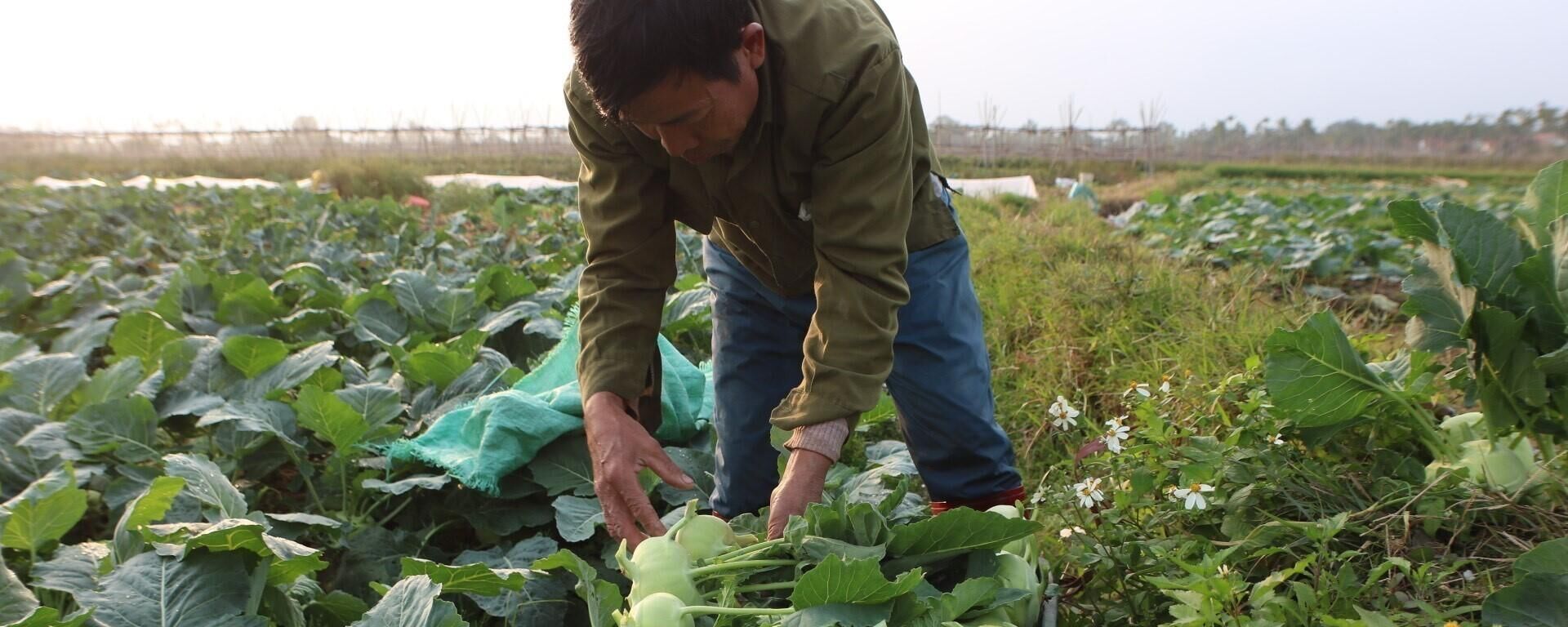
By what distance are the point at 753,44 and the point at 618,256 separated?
0.59 metres

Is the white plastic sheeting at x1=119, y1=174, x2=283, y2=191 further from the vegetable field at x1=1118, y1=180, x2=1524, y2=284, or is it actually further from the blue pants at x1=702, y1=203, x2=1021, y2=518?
the blue pants at x1=702, y1=203, x2=1021, y2=518

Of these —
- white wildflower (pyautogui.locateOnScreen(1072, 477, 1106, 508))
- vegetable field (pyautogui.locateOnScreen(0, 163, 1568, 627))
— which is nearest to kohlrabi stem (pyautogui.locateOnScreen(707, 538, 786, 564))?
vegetable field (pyautogui.locateOnScreen(0, 163, 1568, 627))

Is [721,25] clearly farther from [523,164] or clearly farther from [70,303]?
[523,164]

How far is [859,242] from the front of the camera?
1628 millimetres

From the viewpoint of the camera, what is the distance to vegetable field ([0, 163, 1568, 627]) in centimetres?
133

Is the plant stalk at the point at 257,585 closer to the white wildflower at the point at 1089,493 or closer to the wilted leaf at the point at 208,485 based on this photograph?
the wilted leaf at the point at 208,485

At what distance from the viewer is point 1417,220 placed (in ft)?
5.34

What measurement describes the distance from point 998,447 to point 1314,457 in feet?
1.94

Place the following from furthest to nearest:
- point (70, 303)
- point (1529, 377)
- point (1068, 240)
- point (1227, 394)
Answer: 1. point (1068, 240)
2. point (70, 303)
3. point (1227, 394)
4. point (1529, 377)

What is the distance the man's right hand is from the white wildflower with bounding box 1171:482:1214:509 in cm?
78

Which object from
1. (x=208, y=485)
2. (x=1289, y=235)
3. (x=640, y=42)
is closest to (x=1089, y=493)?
(x=640, y=42)

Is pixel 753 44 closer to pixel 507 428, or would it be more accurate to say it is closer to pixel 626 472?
pixel 626 472

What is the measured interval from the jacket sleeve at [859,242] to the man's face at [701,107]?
0.18m

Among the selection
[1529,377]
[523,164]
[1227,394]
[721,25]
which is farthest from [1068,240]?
[523,164]
